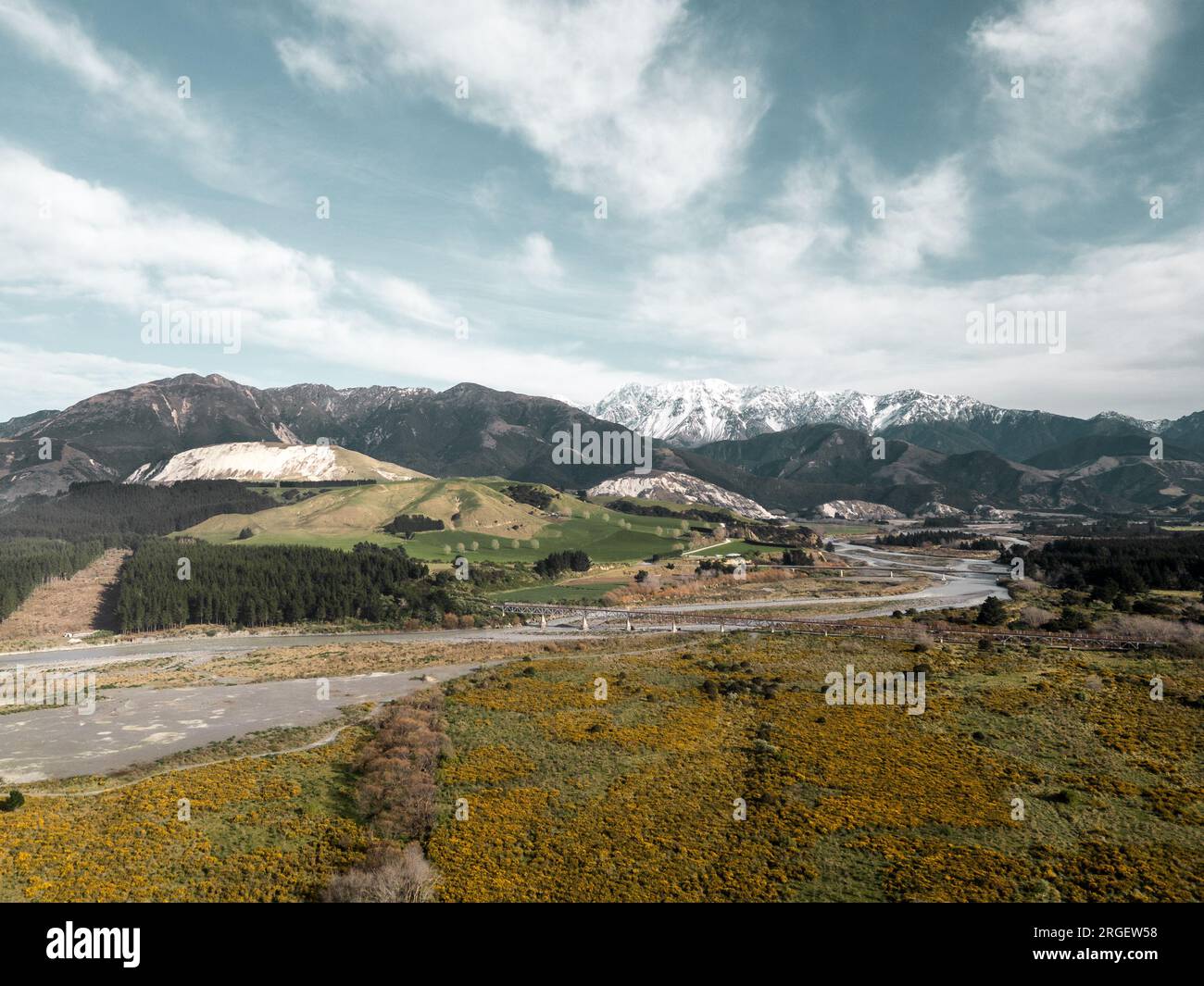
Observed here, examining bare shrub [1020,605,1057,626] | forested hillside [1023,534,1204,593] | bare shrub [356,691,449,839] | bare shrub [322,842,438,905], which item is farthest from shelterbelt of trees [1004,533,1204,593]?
bare shrub [322,842,438,905]

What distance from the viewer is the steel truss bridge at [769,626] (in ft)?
263

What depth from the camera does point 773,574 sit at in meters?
185

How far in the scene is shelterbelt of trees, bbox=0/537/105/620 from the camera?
128625 mm

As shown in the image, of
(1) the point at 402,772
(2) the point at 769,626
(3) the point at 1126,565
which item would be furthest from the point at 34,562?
(3) the point at 1126,565

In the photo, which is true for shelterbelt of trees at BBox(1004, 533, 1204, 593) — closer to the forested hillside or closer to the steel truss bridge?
the forested hillside

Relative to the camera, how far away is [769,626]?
Result: 103 metres

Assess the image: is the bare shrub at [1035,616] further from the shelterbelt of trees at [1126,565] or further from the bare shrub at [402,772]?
the bare shrub at [402,772]

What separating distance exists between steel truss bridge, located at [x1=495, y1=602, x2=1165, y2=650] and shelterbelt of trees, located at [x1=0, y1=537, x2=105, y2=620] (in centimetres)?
9894

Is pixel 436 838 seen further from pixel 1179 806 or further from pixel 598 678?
pixel 1179 806

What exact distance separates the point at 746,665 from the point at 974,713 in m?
25.5

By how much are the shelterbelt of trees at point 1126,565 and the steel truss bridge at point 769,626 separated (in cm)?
6988

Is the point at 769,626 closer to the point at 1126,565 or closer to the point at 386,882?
the point at 386,882
